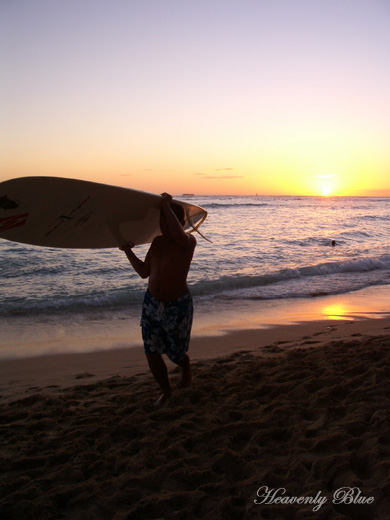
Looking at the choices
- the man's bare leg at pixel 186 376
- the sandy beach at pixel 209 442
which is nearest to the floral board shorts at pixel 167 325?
the man's bare leg at pixel 186 376

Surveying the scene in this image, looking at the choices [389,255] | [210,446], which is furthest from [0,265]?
[389,255]

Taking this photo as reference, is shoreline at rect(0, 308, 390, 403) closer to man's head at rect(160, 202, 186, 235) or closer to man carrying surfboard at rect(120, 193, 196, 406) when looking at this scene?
man carrying surfboard at rect(120, 193, 196, 406)

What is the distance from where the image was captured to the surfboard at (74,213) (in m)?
3.30

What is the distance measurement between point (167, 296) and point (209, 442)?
111cm

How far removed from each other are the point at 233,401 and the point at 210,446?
67 centimetres

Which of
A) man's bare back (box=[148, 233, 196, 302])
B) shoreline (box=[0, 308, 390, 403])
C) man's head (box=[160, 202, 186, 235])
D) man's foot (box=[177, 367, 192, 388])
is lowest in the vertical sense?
shoreline (box=[0, 308, 390, 403])

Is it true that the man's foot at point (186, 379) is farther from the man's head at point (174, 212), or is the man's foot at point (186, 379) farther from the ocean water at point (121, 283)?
the ocean water at point (121, 283)

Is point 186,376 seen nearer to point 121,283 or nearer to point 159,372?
point 159,372

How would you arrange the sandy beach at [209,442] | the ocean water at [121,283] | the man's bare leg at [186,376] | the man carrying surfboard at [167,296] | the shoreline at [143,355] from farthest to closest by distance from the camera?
the ocean water at [121,283], the shoreline at [143,355], the man's bare leg at [186,376], the man carrying surfboard at [167,296], the sandy beach at [209,442]

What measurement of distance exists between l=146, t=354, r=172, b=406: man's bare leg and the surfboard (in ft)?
3.82

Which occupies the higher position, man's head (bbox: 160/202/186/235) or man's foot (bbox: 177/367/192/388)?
man's head (bbox: 160/202/186/235)

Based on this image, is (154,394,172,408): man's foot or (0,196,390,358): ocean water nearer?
(154,394,172,408): man's foot

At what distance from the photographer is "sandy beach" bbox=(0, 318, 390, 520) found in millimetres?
2100

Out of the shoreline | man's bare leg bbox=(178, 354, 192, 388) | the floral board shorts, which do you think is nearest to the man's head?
the floral board shorts
